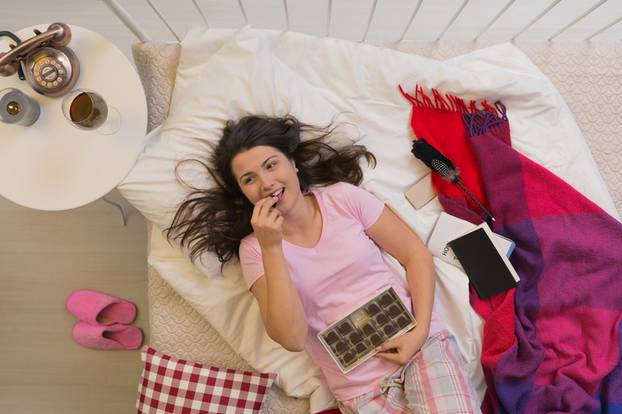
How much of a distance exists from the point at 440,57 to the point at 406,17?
500 mm

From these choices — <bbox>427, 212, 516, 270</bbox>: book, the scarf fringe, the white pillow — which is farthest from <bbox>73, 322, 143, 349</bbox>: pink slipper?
the scarf fringe

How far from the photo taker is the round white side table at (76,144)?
1191mm

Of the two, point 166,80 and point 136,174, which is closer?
point 136,174

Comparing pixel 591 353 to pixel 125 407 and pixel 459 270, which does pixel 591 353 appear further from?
pixel 125 407

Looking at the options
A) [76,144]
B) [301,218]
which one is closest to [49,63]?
[76,144]

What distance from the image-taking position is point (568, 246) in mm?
1276

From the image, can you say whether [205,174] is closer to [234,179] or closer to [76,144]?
[234,179]

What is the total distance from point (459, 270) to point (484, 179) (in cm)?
27

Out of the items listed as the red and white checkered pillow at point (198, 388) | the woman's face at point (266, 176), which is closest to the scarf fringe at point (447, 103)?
the woman's face at point (266, 176)

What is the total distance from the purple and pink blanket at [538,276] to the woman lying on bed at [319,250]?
16 cm

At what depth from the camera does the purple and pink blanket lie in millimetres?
1200

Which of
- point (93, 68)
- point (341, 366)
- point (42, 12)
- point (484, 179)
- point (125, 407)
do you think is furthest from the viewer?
point (42, 12)

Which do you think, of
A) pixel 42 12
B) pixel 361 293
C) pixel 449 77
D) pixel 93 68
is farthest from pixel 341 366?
pixel 42 12

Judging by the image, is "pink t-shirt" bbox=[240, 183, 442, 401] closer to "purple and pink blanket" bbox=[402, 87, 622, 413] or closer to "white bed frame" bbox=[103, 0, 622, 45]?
"purple and pink blanket" bbox=[402, 87, 622, 413]
